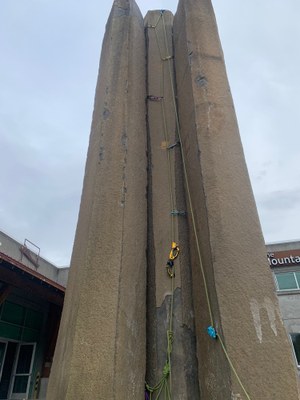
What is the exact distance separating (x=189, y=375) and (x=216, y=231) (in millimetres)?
933

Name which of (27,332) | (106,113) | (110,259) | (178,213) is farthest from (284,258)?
(110,259)

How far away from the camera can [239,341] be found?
1.74 m

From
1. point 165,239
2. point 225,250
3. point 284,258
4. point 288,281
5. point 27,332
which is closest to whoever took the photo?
point 225,250

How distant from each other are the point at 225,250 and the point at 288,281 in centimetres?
1499

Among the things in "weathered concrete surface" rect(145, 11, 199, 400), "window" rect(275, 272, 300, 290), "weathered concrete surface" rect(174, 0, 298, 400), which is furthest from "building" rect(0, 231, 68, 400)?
"window" rect(275, 272, 300, 290)

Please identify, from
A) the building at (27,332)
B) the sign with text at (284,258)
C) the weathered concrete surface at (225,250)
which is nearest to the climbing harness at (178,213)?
the weathered concrete surface at (225,250)

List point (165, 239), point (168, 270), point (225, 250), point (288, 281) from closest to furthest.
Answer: point (225, 250) < point (168, 270) < point (165, 239) < point (288, 281)

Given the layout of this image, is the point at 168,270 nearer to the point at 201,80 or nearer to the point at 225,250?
the point at 225,250

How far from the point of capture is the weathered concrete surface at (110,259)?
179 centimetres

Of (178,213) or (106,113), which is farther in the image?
(106,113)

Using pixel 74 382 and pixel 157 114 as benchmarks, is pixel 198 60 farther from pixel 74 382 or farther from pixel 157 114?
pixel 74 382

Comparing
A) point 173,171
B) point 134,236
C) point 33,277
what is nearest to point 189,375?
point 134,236

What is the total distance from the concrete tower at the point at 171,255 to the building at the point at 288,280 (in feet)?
43.6

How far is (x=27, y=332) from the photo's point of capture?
425 inches
